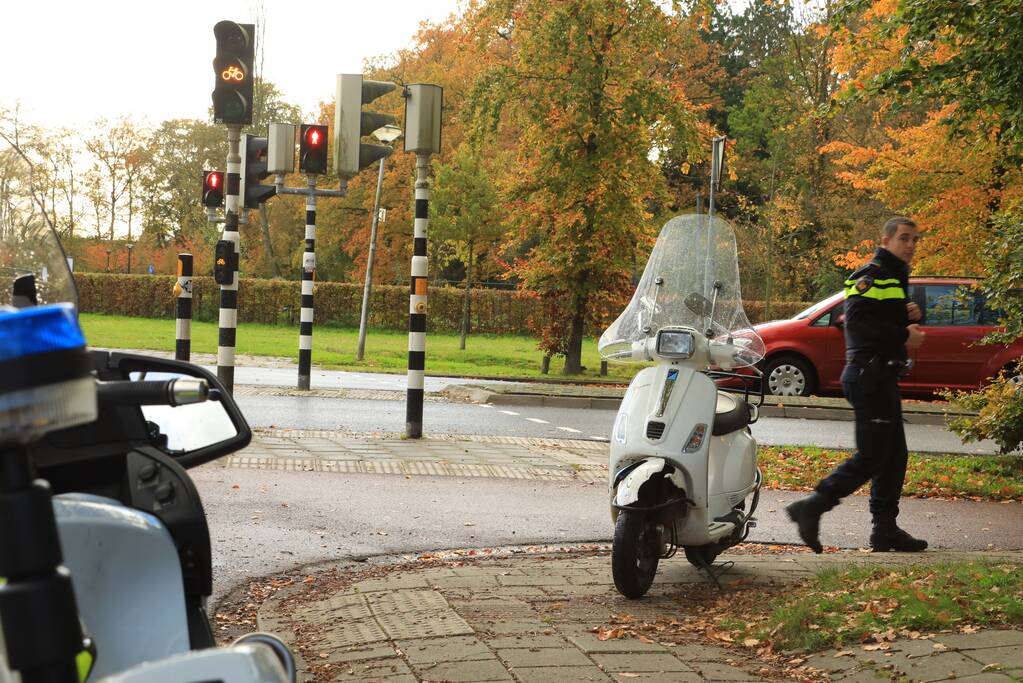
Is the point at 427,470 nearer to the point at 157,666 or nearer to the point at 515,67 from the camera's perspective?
the point at 157,666

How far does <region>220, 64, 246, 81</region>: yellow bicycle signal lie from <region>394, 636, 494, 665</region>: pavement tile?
343 inches

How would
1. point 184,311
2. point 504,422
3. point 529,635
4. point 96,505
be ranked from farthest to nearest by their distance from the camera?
1. point 504,422
2. point 184,311
3. point 529,635
4. point 96,505

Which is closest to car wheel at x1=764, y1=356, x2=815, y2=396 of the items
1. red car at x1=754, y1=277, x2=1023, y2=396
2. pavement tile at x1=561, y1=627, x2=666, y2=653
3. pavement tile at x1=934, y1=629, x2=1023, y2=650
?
red car at x1=754, y1=277, x2=1023, y2=396

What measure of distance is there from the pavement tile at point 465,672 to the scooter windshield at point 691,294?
7.96 ft

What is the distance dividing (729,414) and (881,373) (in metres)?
1.26

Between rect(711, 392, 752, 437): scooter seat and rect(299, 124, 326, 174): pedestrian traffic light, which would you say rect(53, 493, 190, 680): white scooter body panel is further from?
rect(299, 124, 326, 174): pedestrian traffic light

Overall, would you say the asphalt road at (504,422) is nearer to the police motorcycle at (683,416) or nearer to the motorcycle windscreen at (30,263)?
the police motorcycle at (683,416)

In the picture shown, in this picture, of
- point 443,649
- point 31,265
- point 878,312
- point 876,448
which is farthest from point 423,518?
point 31,265

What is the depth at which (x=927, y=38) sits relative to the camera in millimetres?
8883

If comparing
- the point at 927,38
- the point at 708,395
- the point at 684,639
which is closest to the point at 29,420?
the point at 684,639

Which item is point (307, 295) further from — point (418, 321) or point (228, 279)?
point (418, 321)

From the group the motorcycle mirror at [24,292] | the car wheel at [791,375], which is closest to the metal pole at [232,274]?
the car wheel at [791,375]

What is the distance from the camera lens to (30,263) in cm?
237

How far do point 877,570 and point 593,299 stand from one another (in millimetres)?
19048
